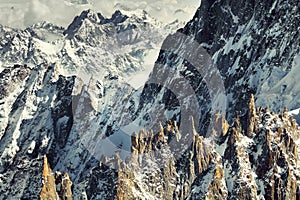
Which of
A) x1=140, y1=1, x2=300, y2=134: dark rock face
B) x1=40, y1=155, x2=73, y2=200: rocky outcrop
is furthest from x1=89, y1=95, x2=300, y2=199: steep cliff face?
x1=140, y1=1, x2=300, y2=134: dark rock face

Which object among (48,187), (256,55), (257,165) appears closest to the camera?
(257,165)

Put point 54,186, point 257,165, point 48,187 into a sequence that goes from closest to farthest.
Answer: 1. point 257,165
2. point 48,187
3. point 54,186

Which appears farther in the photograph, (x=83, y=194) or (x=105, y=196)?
(x=83, y=194)

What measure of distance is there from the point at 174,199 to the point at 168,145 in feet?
61.2

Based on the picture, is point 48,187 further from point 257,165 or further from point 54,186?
point 257,165

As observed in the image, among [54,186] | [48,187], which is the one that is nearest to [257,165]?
[48,187]

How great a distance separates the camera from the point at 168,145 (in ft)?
491

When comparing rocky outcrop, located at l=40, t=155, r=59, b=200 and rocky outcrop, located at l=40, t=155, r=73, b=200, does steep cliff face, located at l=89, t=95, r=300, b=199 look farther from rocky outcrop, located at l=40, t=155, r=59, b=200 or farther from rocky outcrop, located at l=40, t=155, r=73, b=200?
rocky outcrop, located at l=40, t=155, r=73, b=200

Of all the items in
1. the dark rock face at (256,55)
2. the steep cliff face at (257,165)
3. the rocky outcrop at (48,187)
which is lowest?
the steep cliff face at (257,165)

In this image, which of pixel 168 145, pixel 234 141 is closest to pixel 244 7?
pixel 168 145

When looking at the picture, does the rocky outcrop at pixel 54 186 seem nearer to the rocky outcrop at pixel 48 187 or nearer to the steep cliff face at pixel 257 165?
the rocky outcrop at pixel 48 187

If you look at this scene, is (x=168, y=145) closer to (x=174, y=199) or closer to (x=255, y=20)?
(x=174, y=199)

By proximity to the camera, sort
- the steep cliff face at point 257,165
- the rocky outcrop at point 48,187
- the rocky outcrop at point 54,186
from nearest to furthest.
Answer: the steep cliff face at point 257,165, the rocky outcrop at point 48,187, the rocky outcrop at point 54,186

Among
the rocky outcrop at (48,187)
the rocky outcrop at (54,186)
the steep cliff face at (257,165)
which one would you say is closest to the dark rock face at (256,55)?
the rocky outcrop at (54,186)
